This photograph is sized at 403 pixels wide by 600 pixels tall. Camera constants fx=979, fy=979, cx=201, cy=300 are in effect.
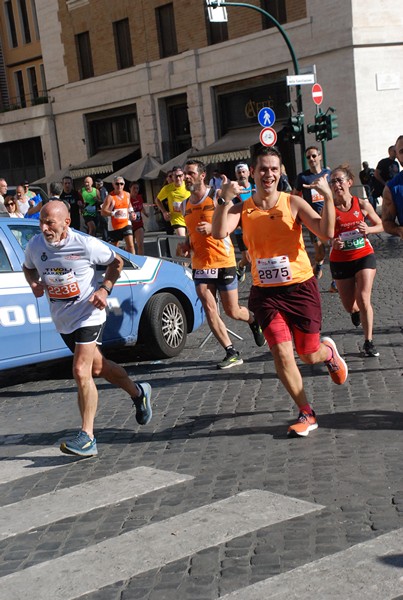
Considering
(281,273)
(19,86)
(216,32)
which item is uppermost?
(216,32)

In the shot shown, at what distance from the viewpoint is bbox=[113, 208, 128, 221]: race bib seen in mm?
19109

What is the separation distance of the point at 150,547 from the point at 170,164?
3244 centimetres

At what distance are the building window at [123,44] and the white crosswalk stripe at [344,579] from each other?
36.6 m

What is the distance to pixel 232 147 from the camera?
33531 millimetres

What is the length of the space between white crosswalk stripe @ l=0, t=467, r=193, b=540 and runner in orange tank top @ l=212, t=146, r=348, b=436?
1143 mm

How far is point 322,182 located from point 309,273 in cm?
86

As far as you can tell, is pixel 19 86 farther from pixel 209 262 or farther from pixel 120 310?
pixel 209 262

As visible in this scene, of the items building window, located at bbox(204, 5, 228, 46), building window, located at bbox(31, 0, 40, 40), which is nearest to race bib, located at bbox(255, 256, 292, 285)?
building window, located at bbox(204, 5, 228, 46)

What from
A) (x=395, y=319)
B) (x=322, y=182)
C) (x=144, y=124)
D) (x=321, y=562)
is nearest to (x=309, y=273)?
(x=322, y=182)

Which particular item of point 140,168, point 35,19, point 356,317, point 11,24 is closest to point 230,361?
point 356,317

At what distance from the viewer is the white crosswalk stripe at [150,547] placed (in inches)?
172

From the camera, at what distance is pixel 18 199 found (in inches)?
781

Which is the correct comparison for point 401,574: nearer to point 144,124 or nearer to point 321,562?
point 321,562

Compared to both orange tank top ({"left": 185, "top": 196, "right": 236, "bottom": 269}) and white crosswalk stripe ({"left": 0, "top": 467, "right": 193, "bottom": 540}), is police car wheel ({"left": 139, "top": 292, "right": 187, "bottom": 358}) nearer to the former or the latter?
orange tank top ({"left": 185, "top": 196, "right": 236, "bottom": 269})
